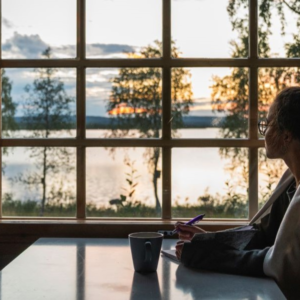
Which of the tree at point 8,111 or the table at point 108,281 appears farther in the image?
the tree at point 8,111

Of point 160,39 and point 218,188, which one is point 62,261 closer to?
point 218,188

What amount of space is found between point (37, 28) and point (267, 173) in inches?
52.8

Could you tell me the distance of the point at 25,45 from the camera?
2.80 metres

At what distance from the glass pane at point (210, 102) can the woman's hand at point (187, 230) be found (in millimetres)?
788

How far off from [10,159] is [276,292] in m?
1.68

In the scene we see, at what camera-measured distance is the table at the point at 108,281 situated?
147 centimetres

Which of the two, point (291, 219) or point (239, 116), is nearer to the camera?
point (291, 219)

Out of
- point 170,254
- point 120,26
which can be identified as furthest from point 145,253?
point 120,26

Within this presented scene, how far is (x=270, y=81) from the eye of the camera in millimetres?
2748

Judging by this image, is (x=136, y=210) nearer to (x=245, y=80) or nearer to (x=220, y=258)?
(x=245, y=80)

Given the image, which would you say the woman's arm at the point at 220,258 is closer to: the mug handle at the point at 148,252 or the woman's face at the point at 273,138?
the mug handle at the point at 148,252

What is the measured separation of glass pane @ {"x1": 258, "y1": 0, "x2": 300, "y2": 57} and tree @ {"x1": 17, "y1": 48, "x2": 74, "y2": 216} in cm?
99

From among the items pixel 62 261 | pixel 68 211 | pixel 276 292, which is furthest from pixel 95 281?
pixel 68 211

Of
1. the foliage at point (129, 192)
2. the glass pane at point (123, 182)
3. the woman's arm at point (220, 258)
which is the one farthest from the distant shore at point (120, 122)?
the woman's arm at point (220, 258)
